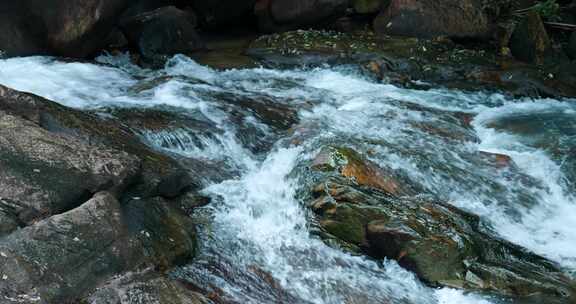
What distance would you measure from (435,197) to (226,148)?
2.63 m

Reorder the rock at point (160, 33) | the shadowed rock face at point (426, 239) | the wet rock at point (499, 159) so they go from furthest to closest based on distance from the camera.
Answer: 1. the rock at point (160, 33)
2. the wet rock at point (499, 159)
3. the shadowed rock face at point (426, 239)

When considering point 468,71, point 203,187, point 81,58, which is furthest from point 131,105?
point 468,71

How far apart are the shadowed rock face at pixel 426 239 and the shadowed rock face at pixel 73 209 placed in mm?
1533

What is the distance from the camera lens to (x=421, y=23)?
43.6ft

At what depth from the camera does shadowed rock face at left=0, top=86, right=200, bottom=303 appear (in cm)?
387

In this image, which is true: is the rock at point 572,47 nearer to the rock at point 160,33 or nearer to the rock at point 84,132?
the rock at point 160,33

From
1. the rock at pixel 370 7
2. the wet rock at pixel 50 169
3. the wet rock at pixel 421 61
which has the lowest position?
the wet rock at pixel 421 61

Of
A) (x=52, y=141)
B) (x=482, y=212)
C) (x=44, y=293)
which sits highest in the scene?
(x=52, y=141)

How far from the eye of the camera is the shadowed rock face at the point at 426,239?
18.2 ft

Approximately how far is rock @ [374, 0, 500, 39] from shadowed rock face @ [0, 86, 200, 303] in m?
8.61

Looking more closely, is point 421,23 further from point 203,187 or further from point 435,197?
point 203,187

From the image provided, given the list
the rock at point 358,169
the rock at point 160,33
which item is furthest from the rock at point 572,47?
the rock at point 160,33

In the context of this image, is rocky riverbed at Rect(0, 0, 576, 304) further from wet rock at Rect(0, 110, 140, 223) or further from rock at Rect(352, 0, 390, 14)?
rock at Rect(352, 0, 390, 14)

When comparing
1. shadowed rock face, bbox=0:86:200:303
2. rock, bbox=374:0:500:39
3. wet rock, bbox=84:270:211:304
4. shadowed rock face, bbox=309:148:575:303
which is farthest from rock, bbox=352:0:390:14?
wet rock, bbox=84:270:211:304
